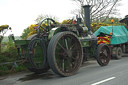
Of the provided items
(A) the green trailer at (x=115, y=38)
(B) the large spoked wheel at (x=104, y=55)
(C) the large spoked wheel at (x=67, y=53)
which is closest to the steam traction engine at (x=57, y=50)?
(C) the large spoked wheel at (x=67, y=53)

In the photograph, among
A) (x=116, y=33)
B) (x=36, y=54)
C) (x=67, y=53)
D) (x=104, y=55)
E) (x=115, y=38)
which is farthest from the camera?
(x=116, y=33)

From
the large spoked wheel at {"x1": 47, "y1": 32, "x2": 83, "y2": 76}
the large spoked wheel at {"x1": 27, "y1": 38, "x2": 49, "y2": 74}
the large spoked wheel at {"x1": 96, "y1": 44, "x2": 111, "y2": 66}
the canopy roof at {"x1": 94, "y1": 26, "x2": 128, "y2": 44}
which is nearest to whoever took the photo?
the large spoked wheel at {"x1": 47, "y1": 32, "x2": 83, "y2": 76}

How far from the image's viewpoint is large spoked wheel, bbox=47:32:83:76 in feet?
20.9

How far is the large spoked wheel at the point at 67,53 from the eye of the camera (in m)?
6.37

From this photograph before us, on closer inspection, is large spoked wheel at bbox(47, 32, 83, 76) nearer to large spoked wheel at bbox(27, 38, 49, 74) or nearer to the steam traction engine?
the steam traction engine

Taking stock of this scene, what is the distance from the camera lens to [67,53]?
6566 millimetres

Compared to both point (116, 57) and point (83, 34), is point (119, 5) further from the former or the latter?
point (83, 34)

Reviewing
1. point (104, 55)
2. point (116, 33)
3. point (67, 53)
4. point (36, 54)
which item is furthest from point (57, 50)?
point (116, 33)

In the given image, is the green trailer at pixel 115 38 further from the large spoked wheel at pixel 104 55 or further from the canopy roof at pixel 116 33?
the large spoked wheel at pixel 104 55

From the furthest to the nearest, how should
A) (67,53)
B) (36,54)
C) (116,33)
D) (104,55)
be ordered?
(116,33) → (104,55) → (36,54) → (67,53)

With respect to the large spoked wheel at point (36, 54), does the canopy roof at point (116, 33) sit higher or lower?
higher

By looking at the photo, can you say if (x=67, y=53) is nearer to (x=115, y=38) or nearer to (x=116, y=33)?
(x=115, y=38)

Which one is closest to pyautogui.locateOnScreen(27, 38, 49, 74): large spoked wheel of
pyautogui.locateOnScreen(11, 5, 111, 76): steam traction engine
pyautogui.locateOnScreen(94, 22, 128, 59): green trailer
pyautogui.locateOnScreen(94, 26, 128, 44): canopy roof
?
pyautogui.locateOnScreen(11, 5, 111, 76): steam traction engine

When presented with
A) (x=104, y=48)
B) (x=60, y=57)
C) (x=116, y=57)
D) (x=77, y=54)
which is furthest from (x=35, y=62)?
(x=116, y=57)
